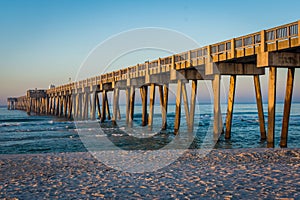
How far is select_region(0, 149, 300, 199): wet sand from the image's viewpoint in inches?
275

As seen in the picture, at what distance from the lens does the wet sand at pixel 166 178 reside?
6.97 meters

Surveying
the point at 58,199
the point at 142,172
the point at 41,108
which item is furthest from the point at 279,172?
the point at 41,108

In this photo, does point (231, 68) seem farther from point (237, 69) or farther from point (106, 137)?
point (106, 137)

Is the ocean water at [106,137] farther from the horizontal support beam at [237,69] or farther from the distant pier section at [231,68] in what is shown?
the horizontal support beam at [237,69]

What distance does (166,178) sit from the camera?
28.3 feet

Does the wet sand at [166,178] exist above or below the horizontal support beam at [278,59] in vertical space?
below

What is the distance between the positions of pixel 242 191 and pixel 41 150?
49.0 ft

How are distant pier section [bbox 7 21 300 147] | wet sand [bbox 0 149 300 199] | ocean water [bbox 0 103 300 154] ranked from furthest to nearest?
ocean water [bbox 0 103 300 154] → distant pier section [bbox 7 21 300 147] → wet sand [bbox 0 149 300 199]

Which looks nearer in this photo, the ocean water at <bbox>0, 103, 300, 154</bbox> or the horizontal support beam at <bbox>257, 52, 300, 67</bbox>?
the horizontal support beam at <bbox>257, 52, 300, 67</bbox>

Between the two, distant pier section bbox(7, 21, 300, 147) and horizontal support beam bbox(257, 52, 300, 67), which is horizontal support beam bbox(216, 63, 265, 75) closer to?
distant pier section bbox(7, 21, 300, 147)

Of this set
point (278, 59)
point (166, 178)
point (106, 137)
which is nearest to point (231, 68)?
point (278, 59)

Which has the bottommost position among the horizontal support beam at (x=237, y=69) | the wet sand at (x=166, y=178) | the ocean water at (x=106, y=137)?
the ocean water at (x=106, y=137)

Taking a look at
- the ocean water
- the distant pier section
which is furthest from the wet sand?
the ocean water

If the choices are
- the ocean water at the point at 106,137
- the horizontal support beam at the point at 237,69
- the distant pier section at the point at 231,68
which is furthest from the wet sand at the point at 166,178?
the horizontal support beam at the point at 237,69
